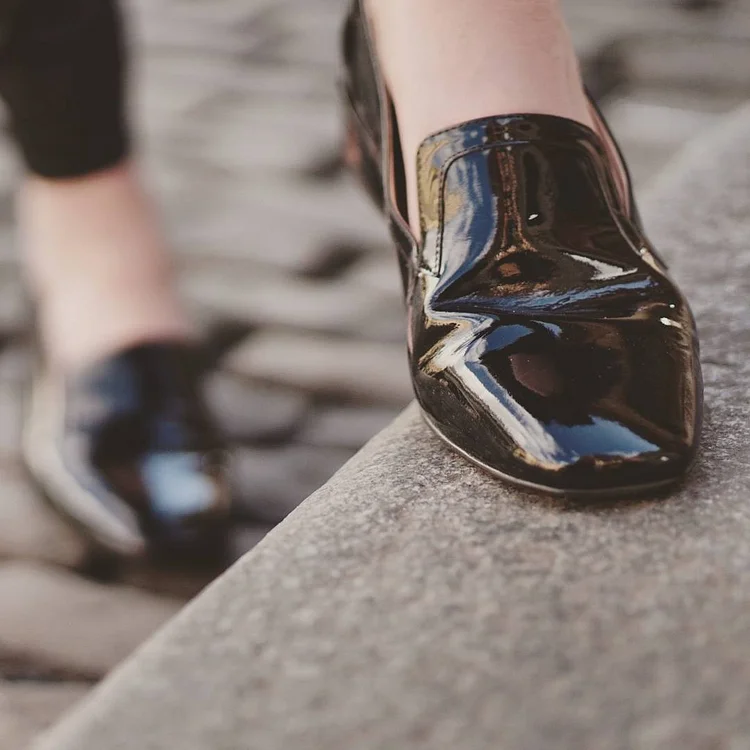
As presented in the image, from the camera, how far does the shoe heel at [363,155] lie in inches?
33.9

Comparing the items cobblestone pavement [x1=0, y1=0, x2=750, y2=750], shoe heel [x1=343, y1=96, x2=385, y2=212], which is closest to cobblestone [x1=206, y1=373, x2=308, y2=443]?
cobblestone pavement [x1=0, y1=0, x2=750, y2=750]

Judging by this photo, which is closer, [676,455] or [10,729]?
[676,455]

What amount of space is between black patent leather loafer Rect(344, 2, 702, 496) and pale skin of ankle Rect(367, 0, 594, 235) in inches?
0.6

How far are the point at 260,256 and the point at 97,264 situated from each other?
0.41m

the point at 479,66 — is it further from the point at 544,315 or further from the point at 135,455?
the point at 135,455

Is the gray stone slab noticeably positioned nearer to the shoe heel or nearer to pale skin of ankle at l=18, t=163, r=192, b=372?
pale skin of ankle at l=18, t=163, r=192, b=372

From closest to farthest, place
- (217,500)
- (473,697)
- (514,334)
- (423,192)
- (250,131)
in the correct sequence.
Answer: (473,697)
(514,334)
(423,192)
(217,500)
(250,131)

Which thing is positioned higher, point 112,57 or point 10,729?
point 112,57

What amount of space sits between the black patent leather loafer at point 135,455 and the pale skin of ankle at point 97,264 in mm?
49

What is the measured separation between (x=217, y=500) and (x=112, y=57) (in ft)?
1.74

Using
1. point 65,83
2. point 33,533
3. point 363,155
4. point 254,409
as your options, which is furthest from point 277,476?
point 65,83

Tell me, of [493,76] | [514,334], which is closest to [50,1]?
[493,76]

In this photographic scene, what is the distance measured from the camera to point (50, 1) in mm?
1134

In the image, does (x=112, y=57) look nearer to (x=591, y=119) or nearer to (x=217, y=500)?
(x=217, y=500)
